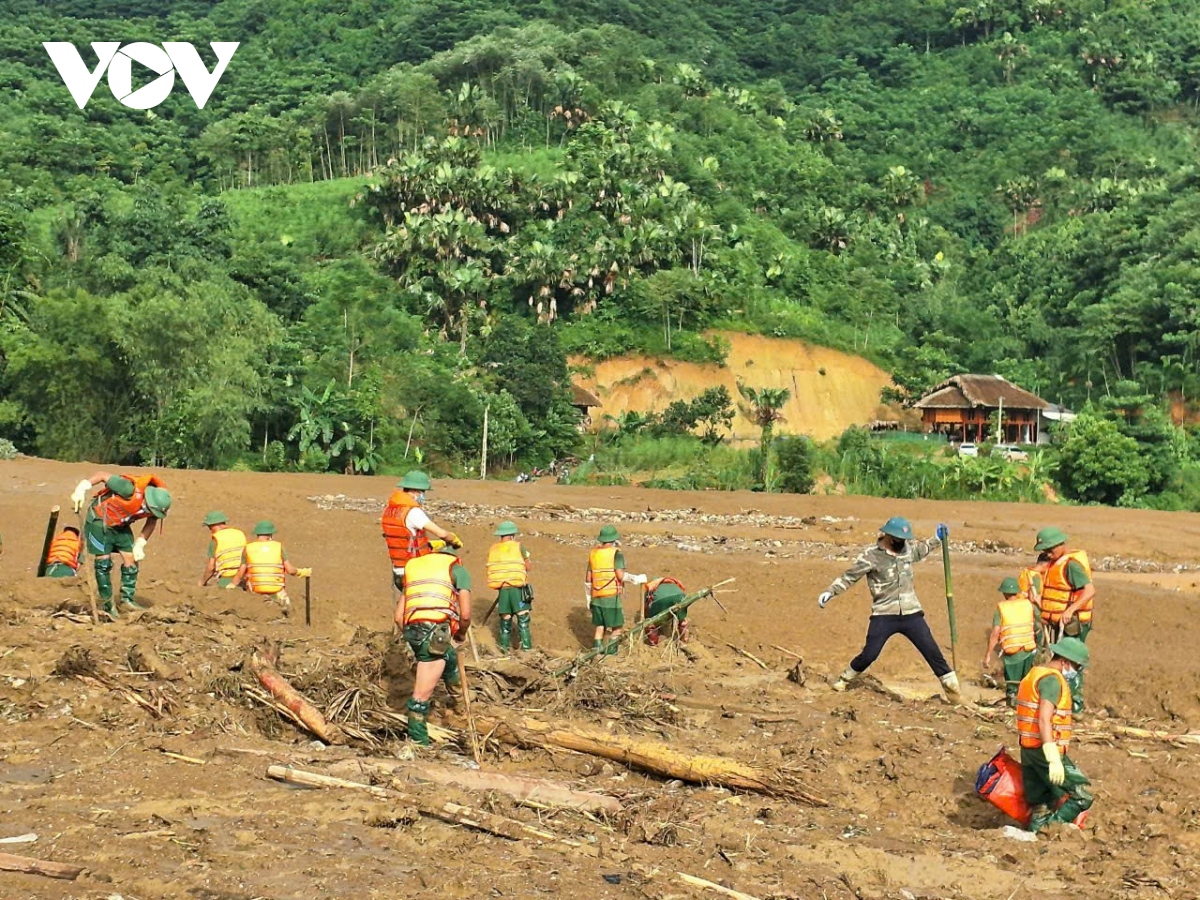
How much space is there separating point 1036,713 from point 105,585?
7.80 m

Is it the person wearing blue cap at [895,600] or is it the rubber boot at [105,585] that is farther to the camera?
the rubber boot at [105,585]

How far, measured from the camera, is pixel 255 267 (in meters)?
54.8

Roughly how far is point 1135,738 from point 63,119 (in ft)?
326

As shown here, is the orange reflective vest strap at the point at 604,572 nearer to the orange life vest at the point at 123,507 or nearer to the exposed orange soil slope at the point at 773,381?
the orange life vest at the point at 123,507

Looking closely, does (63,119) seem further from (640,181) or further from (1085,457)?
(1085,457)

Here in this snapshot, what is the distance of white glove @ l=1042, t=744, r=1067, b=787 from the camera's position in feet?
21.5

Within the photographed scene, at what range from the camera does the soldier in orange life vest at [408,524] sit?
9.42 meters

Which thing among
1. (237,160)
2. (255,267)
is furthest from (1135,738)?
(237,160)

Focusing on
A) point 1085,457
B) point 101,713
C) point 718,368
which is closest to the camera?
point 101,713

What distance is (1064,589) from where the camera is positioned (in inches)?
387

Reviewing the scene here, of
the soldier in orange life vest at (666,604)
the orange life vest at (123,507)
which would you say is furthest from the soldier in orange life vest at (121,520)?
the soldier in orange life vest at (666,604)

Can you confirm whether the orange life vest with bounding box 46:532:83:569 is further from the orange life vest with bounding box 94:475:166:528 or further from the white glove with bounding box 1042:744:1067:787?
the white glove with bounding box 1042:744:1067:787

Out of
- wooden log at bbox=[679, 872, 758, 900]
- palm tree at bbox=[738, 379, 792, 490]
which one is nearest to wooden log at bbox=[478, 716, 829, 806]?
wooden log at bbox=[679, 872, 758, 900]

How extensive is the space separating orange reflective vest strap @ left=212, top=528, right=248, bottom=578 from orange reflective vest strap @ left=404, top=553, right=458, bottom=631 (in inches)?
190
